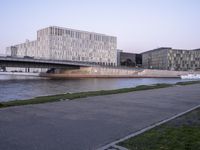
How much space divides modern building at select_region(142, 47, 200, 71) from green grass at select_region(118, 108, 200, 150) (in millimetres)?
166941

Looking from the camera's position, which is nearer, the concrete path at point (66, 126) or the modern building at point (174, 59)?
the concrete path at point (66, 126)

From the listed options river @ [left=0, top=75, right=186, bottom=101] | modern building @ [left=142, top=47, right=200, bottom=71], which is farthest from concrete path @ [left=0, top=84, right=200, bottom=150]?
modern building @ [left=142, top=47, right=200, bottom=71]

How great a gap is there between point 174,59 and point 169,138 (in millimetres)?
177614

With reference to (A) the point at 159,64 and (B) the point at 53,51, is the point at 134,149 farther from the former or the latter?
(A) the point at 159,64

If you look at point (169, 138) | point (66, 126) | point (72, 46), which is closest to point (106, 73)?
point (72, 46)

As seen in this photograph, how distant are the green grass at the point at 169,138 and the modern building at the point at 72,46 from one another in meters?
134

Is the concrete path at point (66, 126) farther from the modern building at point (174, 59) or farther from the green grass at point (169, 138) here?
the modern building at point (174, 59)

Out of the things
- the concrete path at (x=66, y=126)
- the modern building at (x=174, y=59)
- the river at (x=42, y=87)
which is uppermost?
the modern building at (x=174, y=59)

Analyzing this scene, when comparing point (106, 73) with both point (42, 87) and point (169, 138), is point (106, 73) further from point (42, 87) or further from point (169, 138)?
point (169, 138)

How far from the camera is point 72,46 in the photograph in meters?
153

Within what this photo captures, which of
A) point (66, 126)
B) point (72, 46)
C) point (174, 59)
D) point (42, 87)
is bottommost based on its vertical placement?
point (42, 87)

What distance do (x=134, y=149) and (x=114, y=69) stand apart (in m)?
112

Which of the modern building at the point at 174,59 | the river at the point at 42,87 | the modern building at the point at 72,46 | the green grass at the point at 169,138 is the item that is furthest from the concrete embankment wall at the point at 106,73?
the green grass at the point at 169,138

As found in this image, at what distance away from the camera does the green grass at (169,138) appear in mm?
5953
